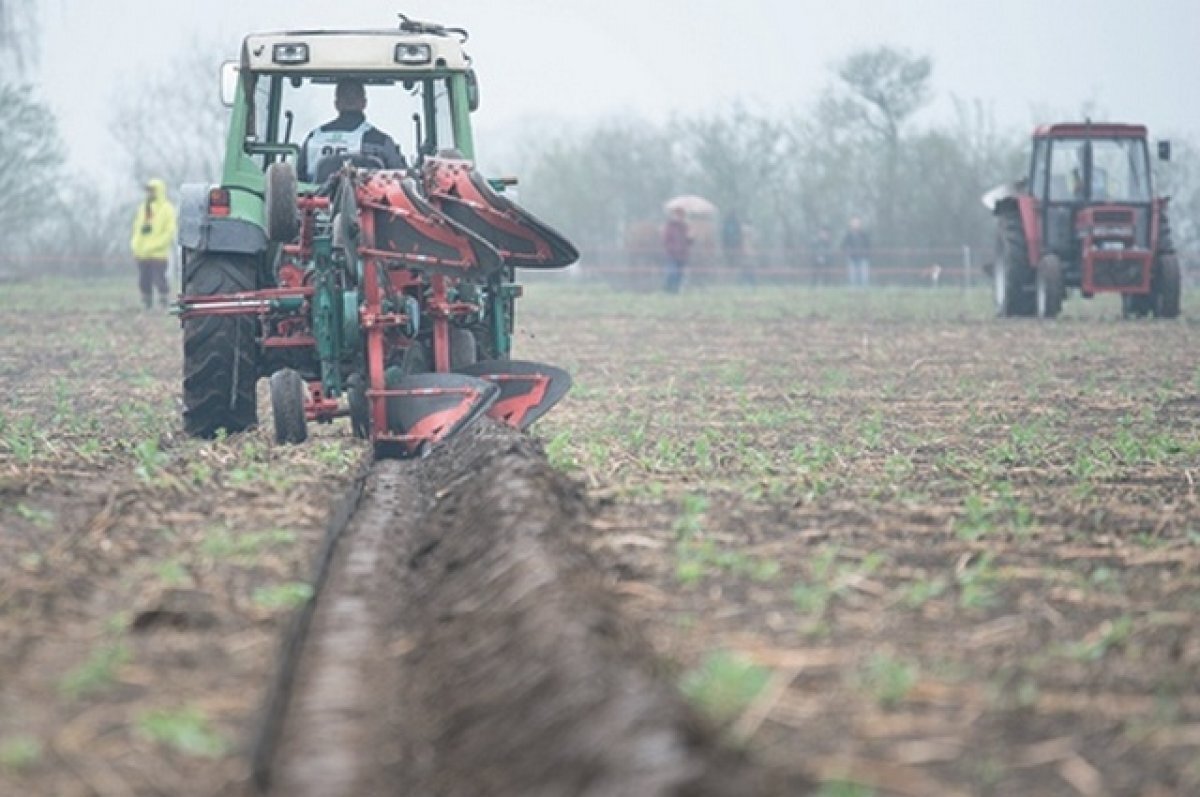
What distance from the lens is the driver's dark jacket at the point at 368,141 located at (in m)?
12.3

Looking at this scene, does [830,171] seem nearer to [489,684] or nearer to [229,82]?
[229,82]

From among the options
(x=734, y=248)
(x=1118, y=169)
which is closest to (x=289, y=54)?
(x=1118, y=169)

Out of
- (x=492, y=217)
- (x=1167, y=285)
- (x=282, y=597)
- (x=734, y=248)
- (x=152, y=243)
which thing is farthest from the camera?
(x=734, y=248)

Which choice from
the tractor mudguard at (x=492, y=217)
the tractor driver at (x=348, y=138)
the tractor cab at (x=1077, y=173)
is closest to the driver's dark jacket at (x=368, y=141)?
the tractor driver at (x=348, y=138)

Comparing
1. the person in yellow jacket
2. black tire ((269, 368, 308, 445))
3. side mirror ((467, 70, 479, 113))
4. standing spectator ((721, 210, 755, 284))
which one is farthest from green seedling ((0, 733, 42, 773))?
standing spectator ((721, 210, 755, 284))

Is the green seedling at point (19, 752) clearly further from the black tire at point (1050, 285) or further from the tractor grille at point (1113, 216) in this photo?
the tractor grille at point (1113, 216)

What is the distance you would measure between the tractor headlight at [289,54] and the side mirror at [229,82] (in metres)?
0.22

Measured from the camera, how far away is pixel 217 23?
6856cm

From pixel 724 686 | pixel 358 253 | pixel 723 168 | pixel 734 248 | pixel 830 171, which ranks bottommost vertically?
pixel 734 248

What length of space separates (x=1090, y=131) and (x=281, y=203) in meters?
17.7

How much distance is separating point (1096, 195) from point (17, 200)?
2935 centimetres

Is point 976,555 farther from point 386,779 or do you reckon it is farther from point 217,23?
point 217,23

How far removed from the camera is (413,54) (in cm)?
1252

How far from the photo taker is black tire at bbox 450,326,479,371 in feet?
38.0
